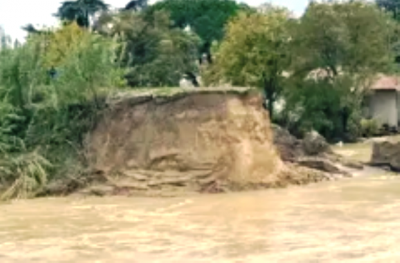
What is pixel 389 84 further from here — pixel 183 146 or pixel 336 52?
pixel 183 146

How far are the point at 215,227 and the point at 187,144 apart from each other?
7.00 m

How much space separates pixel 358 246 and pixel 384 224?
2.43m

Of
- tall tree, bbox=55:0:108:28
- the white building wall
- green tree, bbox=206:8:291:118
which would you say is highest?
tall tree, bbox=55:0:108:28

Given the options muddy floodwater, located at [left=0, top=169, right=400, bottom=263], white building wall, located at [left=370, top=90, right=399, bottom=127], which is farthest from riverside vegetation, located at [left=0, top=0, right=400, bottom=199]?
white building wall, located at [left=370, top=90, right=399, bottom=127]

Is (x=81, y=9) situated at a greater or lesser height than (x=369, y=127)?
greater

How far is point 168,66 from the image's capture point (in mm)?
47312

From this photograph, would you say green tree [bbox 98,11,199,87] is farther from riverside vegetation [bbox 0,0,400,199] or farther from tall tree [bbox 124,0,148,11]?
tall tree [bbox 124,0,148,11]

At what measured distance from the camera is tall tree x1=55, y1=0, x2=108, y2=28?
59.7 m

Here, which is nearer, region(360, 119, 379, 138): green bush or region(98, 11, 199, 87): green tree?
region(360, 119, 379, 138): green bush

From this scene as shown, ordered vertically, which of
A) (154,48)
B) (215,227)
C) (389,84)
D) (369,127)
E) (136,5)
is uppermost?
(136,5)

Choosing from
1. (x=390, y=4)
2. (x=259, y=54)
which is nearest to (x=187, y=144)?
(x=259, y=54)

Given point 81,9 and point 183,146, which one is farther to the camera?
point 81,9

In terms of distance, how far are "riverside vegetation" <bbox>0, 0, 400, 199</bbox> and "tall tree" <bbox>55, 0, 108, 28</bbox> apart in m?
0.07

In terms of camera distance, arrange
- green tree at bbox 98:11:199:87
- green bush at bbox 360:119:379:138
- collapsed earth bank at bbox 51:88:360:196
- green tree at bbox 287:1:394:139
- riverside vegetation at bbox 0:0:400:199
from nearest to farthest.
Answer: collapsed earth bank at bbox 51:88:360:196
riverside vegetation at bbox 0:0:400:199
green tree at bbox 287:1:394:139
green bush at bbox 360:119:379:138
green tree at bbox 98:11:199:87
